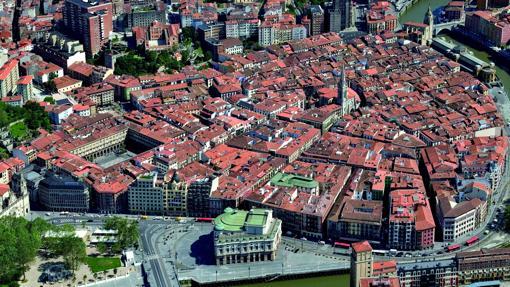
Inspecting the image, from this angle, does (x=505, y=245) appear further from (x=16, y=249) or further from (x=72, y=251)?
(x=16, y=249)

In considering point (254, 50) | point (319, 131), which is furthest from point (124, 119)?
point (254, 50)

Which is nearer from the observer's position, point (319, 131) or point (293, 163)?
point (293, 163)

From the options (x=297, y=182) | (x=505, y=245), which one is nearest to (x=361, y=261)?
(x=505, y=245)

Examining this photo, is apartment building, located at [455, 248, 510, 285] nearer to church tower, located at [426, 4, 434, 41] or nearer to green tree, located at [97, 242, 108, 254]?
green tree, located at [97, 242, 108, 254]

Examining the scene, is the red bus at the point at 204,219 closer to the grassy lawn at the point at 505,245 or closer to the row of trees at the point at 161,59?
the grassy lawn at the point at 505,245

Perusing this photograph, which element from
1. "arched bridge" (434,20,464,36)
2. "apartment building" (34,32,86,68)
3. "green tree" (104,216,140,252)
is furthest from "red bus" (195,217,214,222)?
"arched bridge" (434,20,464,36)

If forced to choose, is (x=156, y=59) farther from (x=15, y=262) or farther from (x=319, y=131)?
(x=15, y=262)
